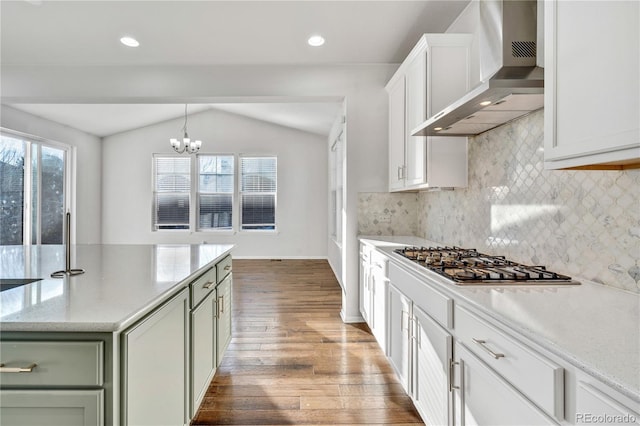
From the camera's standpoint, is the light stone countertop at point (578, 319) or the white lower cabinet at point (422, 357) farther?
the white lower cabinet at point (422, 357)

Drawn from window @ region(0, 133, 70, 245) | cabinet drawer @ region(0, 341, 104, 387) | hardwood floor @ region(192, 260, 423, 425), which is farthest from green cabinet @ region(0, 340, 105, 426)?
window @ region(0, 133, 70, 245)

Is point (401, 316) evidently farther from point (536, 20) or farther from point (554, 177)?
point (536, 20)

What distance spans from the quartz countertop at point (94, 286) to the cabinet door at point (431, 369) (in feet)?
3.90

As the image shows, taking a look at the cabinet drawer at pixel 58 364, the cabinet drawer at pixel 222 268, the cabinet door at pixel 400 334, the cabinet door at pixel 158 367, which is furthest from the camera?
the cabinet drawer at pixel 222 268

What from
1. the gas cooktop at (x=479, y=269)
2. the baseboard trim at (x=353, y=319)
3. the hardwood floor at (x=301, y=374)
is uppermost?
the gas cooktop at (x=479, y=269)

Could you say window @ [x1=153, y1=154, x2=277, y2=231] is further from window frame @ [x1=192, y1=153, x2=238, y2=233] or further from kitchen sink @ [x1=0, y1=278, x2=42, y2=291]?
kitchen sink @ [x1=0, y1=278, x2=42, y2=291]

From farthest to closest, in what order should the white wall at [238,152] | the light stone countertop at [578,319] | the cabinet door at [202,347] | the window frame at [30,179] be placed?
the white wall at [238,152], the window frame at [30,179], the cabinet door at [202,347], the light stone countertop at [578,319]

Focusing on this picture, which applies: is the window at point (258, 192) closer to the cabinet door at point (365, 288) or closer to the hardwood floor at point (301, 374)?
the hardwood floor at point (301, 374)

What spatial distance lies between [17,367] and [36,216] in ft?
20.1

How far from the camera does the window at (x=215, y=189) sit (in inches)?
302

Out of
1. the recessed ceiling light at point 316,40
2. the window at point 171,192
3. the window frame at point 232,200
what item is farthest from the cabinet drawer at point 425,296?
the window at point 171,192

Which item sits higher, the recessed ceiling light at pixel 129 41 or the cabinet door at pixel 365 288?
the recessed ceiling light at pixel 129 41

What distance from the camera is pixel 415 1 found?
2.55m

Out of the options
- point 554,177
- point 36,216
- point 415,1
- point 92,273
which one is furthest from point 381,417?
point 36,216
